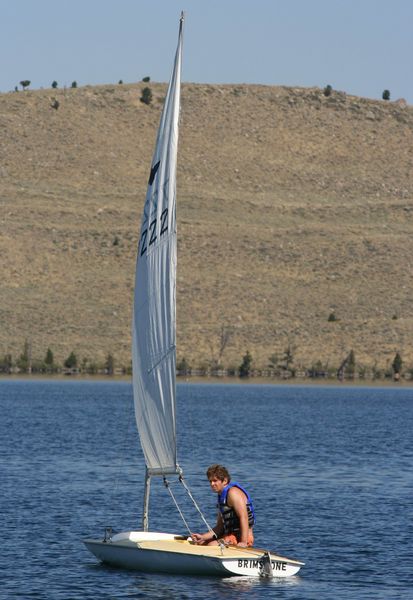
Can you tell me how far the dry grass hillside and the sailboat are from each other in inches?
3866

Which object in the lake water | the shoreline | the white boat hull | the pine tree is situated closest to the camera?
the white boat hull

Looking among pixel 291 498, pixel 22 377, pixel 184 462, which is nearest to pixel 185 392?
pixel 22 377

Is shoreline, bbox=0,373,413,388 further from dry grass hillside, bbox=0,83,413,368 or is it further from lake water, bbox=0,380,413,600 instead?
lake water, bbox=0,380,413,600

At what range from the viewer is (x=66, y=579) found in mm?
28219

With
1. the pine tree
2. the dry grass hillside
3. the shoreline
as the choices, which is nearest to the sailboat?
the shoreline

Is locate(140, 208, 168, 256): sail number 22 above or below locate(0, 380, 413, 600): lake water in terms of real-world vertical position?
above

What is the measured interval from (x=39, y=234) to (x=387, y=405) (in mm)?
62333

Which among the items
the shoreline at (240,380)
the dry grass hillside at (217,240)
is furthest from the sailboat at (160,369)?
the dry grass hillside at (217,240)

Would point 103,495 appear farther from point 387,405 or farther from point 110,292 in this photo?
point 110,292

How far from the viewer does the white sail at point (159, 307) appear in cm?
2806

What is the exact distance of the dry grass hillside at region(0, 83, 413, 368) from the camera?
432 ft

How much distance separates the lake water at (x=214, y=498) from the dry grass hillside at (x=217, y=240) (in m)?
43.0

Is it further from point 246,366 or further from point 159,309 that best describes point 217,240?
point 159,309

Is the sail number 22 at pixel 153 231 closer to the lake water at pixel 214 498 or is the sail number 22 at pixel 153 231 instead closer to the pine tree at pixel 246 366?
the lake water at pixel 214 498
